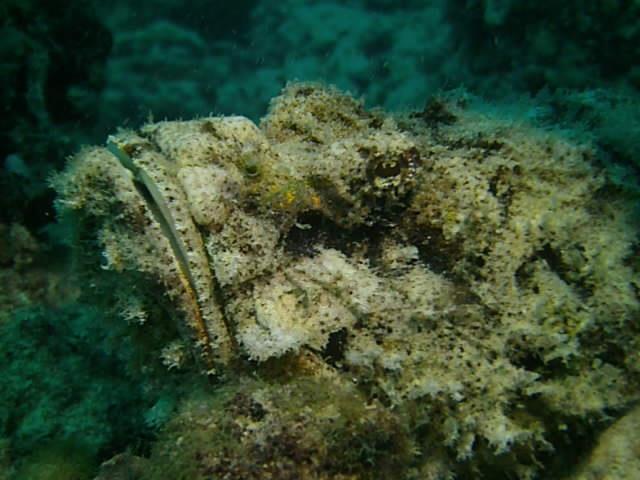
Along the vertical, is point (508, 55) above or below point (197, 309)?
above

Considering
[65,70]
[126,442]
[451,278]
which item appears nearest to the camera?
[451,278]

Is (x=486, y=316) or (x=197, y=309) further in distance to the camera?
(x=486, y=316)

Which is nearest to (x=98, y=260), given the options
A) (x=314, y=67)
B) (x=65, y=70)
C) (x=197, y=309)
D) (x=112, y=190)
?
(x=112, y=190)

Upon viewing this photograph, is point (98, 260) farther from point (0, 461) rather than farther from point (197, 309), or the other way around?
point (0, 461)
